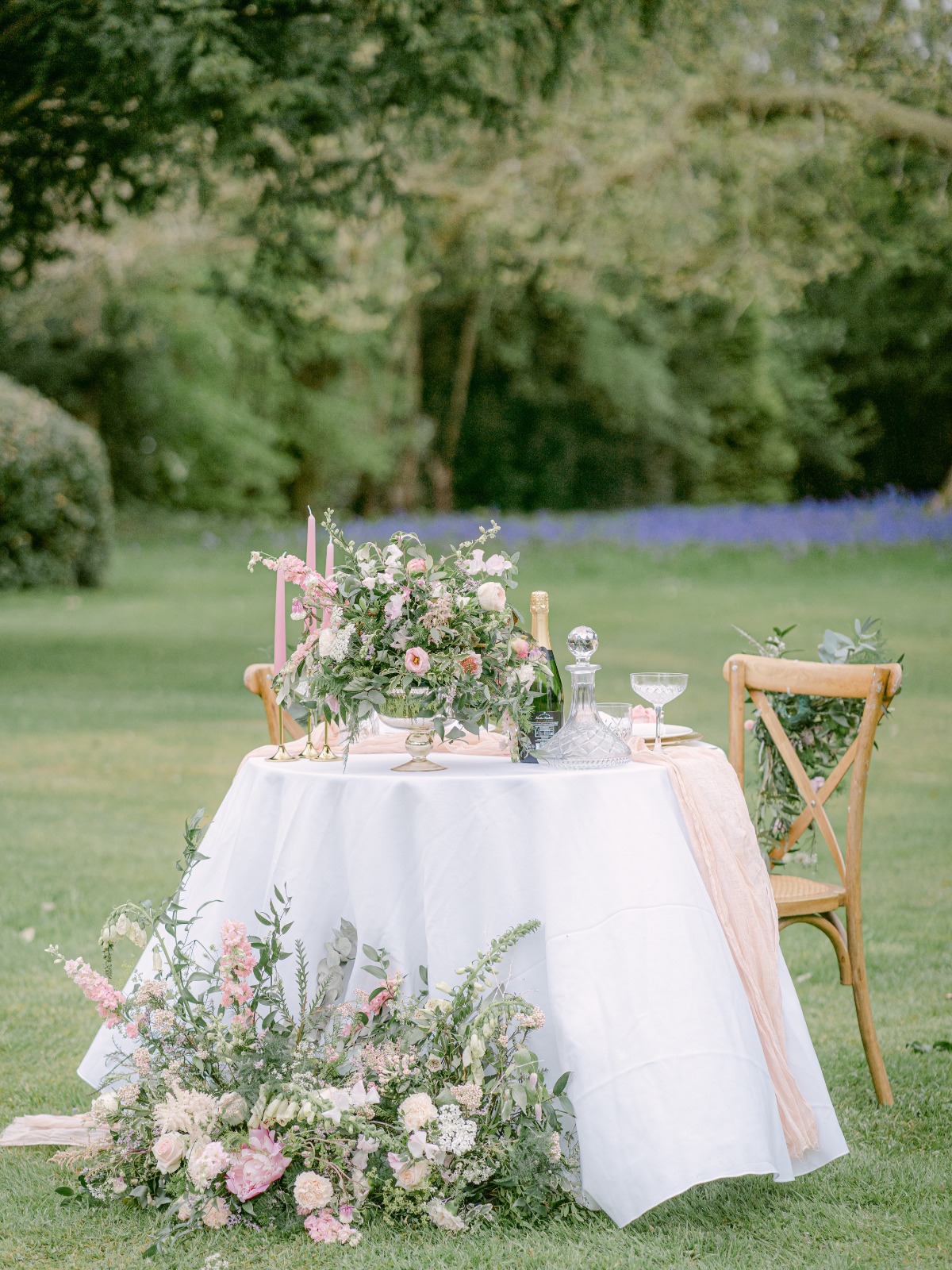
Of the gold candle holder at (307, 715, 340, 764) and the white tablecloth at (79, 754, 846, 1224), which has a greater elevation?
the gold candle holder at (307, 715, 340, 764)

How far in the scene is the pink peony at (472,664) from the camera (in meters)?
3.65

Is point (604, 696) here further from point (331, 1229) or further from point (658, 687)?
point (331, 1229)

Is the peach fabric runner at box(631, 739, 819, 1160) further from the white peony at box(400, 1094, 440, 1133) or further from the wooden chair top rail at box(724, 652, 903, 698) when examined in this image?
the white peony at box(400, 1094, 440, 1133)

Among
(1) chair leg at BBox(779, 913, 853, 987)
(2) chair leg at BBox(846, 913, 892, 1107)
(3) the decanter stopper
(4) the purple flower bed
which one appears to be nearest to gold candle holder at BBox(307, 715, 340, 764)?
(3) the decanter stopper

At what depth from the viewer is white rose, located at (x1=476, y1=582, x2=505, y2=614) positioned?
3670 millimetres

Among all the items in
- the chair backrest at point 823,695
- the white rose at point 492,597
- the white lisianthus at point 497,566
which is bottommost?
the chair backrest at point 823,695

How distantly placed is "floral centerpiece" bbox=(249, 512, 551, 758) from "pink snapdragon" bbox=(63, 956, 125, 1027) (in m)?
0.87

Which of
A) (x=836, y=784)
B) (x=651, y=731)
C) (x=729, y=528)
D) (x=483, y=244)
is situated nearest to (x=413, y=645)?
(x=651, y=731)

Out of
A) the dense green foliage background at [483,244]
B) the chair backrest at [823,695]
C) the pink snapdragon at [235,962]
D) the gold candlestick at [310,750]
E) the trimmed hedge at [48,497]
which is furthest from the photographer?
the trimmed hedge at [48,497]

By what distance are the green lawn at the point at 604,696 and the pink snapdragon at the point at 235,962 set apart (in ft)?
1.88

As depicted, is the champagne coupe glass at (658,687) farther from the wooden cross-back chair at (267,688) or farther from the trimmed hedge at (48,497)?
the trimmed hedge at (48,497)

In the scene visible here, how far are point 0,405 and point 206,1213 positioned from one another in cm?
1666

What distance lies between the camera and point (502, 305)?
32812 millimetres

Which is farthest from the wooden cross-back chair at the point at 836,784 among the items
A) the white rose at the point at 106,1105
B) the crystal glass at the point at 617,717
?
the white rose at the point at 106,1105
